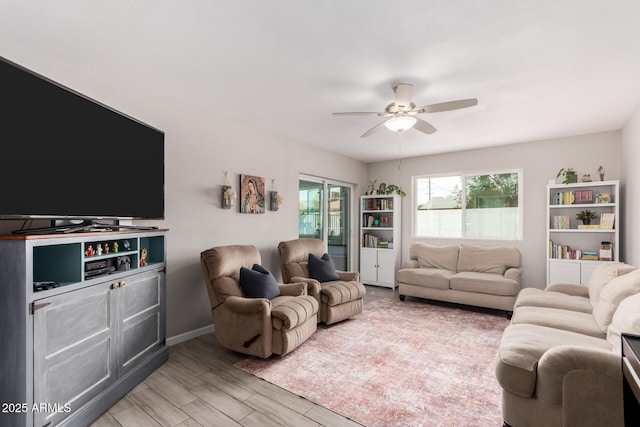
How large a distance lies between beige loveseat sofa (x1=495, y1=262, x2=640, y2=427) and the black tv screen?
2901 millimetres

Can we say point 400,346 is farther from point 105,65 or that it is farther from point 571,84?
point 105,65

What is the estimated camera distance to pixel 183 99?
3.17 meters

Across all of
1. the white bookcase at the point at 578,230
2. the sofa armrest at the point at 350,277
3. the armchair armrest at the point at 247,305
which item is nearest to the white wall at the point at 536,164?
the white bookcase at the point at 578,230

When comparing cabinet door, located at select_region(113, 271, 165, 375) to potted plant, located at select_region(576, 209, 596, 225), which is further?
potted plant, located at select_region(576, 209, 596, 225)

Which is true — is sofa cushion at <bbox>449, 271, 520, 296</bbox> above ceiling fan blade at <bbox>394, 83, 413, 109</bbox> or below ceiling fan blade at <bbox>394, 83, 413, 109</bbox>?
below

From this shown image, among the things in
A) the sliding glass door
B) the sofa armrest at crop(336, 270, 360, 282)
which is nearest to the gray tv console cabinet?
the sofa armrest at crop(336, 270, 360, 282)

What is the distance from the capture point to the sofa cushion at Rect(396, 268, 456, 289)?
4.61 m

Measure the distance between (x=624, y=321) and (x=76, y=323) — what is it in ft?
10.9

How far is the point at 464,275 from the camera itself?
460cm

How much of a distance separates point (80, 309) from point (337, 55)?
2.43m

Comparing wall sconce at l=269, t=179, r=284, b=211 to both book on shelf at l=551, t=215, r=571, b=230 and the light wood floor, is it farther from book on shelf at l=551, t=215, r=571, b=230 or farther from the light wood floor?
book on shelf at l=551, t=215, r=571, b=230

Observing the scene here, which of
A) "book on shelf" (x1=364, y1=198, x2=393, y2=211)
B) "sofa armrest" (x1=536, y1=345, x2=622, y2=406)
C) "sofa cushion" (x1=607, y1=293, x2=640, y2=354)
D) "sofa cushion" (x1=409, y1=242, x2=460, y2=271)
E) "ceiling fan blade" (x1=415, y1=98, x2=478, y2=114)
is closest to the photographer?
"sofa armrest" (x1=536, y1=345, x2=622, y2=406)

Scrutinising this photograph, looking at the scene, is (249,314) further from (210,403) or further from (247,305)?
(210,403)

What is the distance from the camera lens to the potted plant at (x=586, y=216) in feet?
14.0
